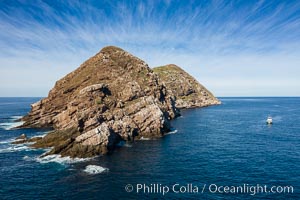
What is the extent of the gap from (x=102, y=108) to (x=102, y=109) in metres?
0.45

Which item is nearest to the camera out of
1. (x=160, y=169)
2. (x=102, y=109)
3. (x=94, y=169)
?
(x=94, y=169)

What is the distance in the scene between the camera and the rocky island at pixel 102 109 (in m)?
82.2

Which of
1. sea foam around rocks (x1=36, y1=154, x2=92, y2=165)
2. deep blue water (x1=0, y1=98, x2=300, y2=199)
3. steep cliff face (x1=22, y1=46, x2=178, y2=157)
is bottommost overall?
deep blue water (x1=0, y1=98, x2=300, y2=199)

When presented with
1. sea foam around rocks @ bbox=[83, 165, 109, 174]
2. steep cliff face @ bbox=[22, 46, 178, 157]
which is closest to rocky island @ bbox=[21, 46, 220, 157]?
steep cliff face @ bbox=[22, 46, 178, 157]

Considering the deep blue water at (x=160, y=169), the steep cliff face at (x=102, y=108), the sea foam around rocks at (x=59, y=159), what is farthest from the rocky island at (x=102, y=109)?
the deep blue water at (x=160, y=169)

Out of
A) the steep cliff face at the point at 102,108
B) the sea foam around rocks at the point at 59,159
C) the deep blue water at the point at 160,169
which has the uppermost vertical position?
the steep cliff face at the point at 102,108

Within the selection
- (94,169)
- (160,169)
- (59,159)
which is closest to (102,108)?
(59,159)

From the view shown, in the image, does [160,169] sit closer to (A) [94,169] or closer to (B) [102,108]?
(A) [94,169]

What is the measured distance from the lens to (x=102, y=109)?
10644cm

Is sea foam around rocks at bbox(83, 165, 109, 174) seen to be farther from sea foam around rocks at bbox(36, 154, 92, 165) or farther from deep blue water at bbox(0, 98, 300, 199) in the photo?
sea foam around rocks at bbox(36, 154, 92, 165)

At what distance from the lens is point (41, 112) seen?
469 feet

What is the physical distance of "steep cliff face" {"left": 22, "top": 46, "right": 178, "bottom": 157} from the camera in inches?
3243

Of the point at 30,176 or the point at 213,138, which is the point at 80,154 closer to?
the point at 30,176

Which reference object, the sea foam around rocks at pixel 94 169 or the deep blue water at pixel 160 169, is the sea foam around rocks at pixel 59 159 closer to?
the deep blue water at pixel 160 169
